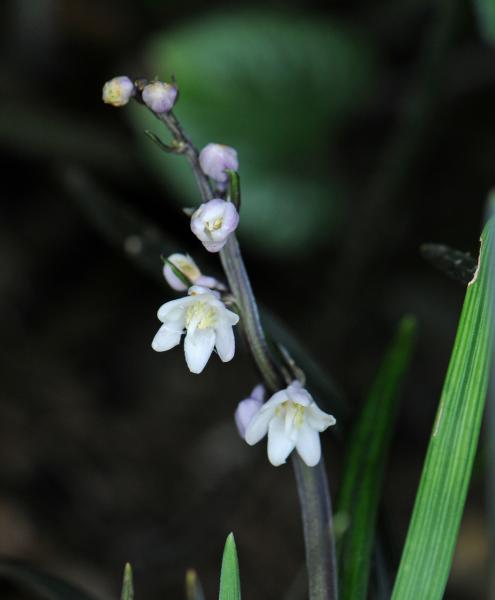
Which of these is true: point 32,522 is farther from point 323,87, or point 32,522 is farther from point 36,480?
point 323,87

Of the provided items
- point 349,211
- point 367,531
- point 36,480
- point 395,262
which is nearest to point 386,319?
point 395,262

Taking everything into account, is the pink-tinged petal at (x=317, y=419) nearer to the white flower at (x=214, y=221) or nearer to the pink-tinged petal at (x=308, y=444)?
the pink-tinged petal at (x=308, y=444)

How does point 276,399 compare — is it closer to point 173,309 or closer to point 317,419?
point 317,419

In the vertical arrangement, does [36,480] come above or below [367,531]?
above

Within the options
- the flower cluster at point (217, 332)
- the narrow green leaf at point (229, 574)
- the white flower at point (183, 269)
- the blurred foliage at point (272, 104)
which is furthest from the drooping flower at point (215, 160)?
the blurred foliage at point (272, 104)

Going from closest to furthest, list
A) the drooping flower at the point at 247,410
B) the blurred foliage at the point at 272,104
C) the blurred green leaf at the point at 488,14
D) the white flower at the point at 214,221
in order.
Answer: the white flower at the point at 214,221 → the drooping flower at the point at 247,410 → the blurred green leaf at the point at 488,14 → the blurred foliage at the point at 272,104

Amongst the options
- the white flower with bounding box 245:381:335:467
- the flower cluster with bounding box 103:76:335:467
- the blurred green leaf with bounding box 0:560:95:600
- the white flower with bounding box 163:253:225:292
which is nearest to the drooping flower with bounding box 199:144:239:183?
the flower cluster with bounding box 103:76:335:467
